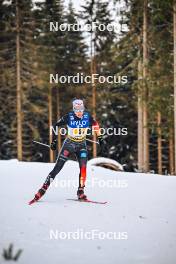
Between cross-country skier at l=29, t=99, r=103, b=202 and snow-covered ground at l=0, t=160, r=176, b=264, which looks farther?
cross-country skier at l=29, t=99, r=103, b=202

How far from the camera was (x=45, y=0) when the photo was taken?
2817 cm

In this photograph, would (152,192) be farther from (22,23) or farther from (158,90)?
(22,23)

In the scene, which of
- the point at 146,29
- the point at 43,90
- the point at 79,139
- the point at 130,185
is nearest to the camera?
the point at 79,139

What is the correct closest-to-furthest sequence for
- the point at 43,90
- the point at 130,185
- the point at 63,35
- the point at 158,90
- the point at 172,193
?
the point at 172,193 → the point at 130,185 → the point at 158,90 → the point at 43,90 → the point at 63,35

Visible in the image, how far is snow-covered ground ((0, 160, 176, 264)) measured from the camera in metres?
5.49

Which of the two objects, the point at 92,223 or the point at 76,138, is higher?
the point at 76,138

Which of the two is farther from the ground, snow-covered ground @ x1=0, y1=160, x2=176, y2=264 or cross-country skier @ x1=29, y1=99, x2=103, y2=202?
cross-country skier @ x1=29, y1=99, x2=103, y2=202

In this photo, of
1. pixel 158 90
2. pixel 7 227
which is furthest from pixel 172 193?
pixel 158 90

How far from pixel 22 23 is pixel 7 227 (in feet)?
66.7

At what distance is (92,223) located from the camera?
677 cm

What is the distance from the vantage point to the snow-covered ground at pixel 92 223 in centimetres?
549

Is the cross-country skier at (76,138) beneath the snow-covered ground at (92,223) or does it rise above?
above

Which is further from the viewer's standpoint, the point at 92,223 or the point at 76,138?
the point at 76,138

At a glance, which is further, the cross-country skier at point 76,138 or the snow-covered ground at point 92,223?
the cross-country skier at point 76,138
